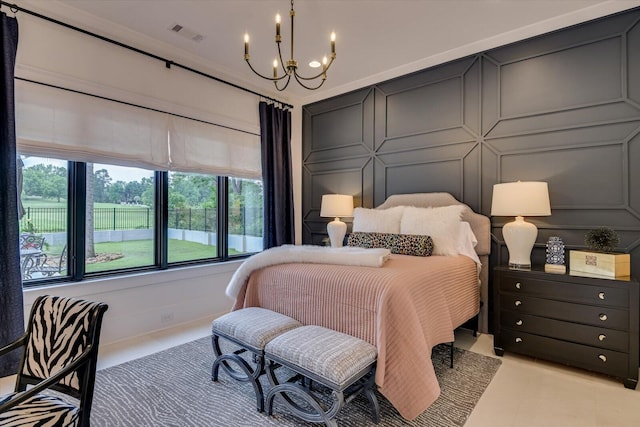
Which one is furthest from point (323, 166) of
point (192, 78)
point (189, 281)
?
point (189, 281)

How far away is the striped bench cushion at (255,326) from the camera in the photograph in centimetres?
193

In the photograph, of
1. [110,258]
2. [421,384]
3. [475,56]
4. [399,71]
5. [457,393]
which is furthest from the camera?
[399,71]

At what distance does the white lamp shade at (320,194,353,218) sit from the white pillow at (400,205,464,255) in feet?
3.10

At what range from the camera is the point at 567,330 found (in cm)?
236

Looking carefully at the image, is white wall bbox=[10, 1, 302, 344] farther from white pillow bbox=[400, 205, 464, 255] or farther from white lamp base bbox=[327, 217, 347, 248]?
white pillow bbox=[400, 205, 464, 255]

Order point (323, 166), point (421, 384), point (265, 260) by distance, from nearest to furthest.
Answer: point (421, 384) → point (265, 260) → point (323, 166)

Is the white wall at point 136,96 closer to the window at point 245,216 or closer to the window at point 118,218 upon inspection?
the window at point 118,218

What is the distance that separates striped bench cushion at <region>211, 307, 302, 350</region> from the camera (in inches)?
76.2

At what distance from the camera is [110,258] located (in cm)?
308

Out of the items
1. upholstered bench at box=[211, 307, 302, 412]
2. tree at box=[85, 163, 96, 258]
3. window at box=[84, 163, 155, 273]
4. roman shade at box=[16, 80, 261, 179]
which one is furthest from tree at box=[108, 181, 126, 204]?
upholstered bench at box=[211, 307, 302, 412]

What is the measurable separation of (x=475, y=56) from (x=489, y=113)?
24.9 inches

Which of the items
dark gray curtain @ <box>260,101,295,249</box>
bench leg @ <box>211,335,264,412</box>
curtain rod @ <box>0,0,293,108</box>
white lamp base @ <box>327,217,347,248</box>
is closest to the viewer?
bench leg @ <box>211,335,264,412</box>

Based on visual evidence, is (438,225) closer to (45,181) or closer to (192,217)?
(192,217)

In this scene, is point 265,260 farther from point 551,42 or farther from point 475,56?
point 551,42
